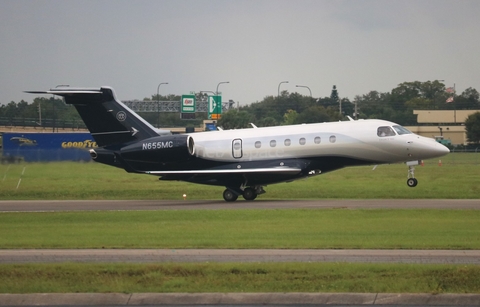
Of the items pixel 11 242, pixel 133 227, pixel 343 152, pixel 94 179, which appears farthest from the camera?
pixel 94 179

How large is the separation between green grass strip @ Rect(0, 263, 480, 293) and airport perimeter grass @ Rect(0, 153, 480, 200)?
806 inches

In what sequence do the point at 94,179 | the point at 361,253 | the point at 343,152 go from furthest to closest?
the point at 94,179
the point at 343,152
the point at 361,253

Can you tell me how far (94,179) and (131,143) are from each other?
12635mm

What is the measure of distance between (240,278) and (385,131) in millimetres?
19947

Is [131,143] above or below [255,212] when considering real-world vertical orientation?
above

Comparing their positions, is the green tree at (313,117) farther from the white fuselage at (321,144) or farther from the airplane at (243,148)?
the white fuselage at (321,144)

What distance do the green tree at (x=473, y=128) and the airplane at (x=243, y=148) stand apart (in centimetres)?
5250

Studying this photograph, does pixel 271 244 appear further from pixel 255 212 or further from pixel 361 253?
pixel 255 212

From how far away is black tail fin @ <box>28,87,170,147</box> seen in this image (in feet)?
111

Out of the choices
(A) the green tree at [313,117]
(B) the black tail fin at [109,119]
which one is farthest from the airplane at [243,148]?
(A) the green tree at [313,117]

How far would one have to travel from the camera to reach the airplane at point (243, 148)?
1249 inches

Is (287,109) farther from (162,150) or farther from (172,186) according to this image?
(162,150)

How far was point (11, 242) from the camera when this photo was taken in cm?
1881

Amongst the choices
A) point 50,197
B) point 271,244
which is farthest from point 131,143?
point 271,244
